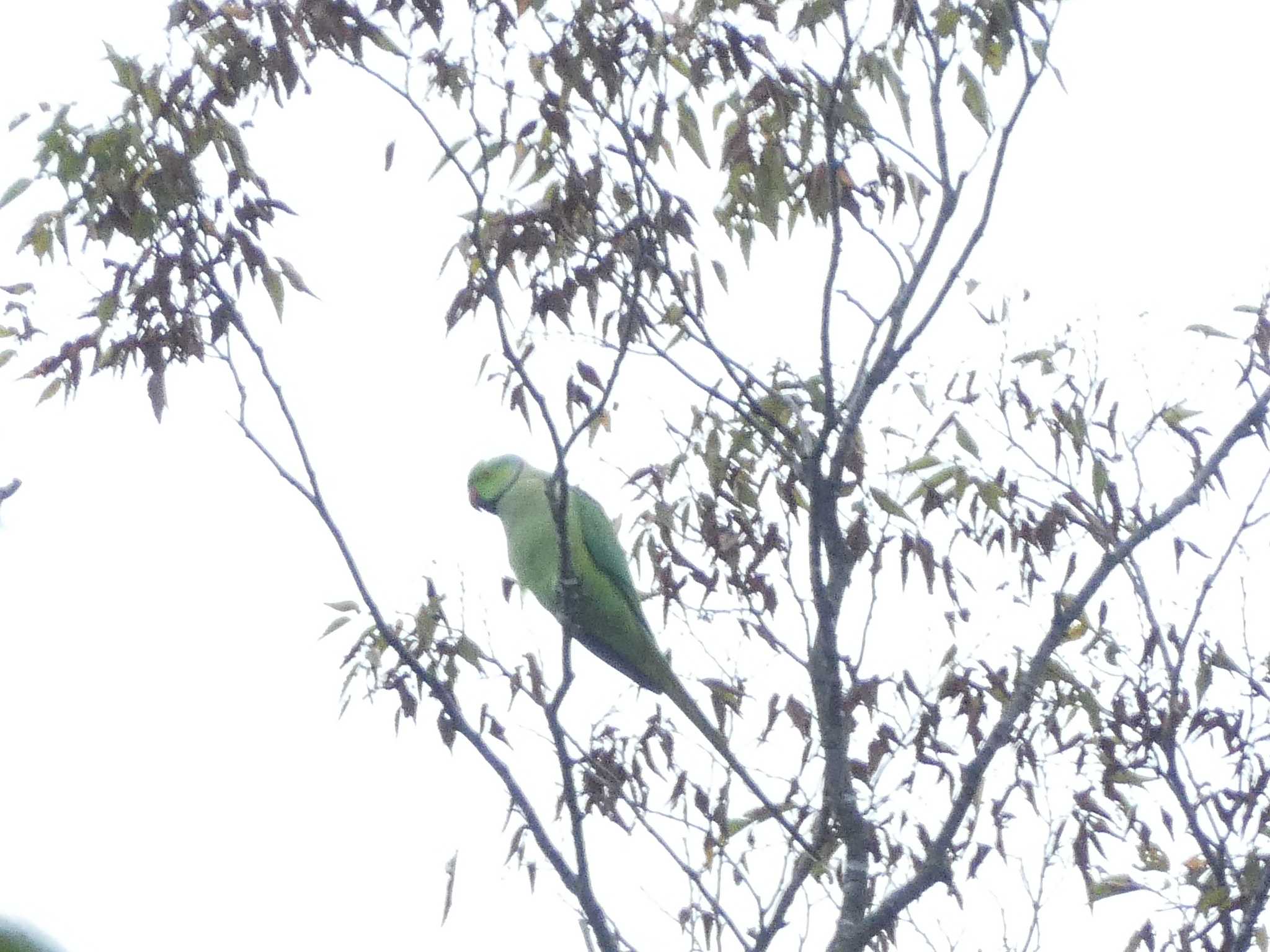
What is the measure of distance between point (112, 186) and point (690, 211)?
4.35 ft

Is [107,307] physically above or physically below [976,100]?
below

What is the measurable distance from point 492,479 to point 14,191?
2.70m

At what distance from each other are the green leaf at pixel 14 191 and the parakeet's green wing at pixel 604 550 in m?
2.40

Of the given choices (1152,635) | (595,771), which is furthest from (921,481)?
(595,771)

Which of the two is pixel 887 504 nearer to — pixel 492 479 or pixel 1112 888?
pixel 1112 888

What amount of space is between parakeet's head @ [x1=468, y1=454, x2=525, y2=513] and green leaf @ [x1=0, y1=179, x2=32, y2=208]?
2.64 meters

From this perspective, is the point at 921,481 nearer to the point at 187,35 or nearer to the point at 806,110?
the point at 806,110

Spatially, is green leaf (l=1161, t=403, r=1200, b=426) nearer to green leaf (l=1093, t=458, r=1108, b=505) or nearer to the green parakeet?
green leaf (l=1093, t=458, r=1108, b=505)

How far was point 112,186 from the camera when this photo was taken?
119 inches

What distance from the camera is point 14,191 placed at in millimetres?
3049

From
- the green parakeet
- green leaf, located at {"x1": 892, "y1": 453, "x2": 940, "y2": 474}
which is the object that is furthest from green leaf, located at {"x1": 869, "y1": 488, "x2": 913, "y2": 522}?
the green parakeet

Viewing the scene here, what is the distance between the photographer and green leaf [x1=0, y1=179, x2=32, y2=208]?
9.97ft

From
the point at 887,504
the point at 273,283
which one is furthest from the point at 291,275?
the point at 887,504

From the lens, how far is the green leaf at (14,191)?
3.04m
